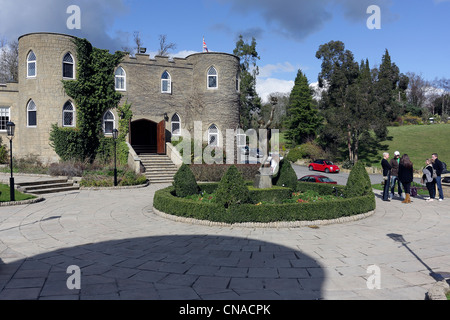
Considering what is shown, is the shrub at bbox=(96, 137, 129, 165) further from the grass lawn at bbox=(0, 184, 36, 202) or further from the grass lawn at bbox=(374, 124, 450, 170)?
the grass lawn at bbox=(374, 124, 450, 170)

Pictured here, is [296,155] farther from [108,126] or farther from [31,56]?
[31,56]

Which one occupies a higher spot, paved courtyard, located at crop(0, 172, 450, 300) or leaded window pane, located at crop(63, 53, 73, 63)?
leaded window pane, located at crop(63, 53, 73, 63)

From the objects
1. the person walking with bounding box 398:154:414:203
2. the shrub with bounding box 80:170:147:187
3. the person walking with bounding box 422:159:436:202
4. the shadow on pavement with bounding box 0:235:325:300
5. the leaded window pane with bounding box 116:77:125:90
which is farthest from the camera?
the leaded window pane with bounding box 116:77:125:90

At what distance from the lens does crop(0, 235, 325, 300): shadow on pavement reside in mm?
4949

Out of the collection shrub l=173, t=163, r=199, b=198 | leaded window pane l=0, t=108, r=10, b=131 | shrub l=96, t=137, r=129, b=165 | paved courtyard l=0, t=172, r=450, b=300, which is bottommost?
paved courtyard l=0, t=172, r=450, b=300

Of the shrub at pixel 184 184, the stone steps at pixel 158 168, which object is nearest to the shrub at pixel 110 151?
the stone steps at pixel 158 168

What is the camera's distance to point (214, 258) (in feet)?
21.6

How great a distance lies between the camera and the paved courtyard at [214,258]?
200 inches

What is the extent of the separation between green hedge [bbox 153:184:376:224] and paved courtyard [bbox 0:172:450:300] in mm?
383

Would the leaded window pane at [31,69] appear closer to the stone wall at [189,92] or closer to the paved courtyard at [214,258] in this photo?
the stone wall at [189,92]

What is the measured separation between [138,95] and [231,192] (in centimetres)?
1873

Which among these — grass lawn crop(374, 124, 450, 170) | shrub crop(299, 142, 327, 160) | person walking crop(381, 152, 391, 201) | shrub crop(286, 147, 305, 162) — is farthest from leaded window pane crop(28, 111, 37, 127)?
grass lawn crop(374, 124, 450, 170)

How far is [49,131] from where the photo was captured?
73.2 feet
